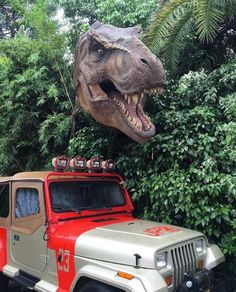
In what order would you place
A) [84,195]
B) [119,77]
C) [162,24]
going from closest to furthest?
[84,195], [119,77], [162,24]

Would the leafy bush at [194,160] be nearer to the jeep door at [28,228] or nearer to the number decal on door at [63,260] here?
the jeep door at [28,228]

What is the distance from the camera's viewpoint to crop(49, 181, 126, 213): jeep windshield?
183 inches

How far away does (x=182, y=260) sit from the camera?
3756mm

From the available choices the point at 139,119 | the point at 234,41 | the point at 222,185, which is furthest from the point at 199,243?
the point at 234,41

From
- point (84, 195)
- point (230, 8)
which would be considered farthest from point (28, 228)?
point (230, 8)

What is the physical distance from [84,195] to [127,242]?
4.58ft

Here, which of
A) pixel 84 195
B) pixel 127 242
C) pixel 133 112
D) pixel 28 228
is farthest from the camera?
pixel 133 112

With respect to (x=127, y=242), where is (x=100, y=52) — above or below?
above

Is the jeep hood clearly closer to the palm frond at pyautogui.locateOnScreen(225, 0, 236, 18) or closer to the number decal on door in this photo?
the number decal on door

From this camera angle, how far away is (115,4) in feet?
27.2

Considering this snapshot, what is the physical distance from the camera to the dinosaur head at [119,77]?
16.2ft

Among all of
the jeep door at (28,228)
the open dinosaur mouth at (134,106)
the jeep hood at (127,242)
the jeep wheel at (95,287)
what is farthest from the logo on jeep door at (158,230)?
the open dinosaur mouth at (134,106)

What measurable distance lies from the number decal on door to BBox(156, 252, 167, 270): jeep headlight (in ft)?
3.33

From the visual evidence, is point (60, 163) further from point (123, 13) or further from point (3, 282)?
point (123, 13)
